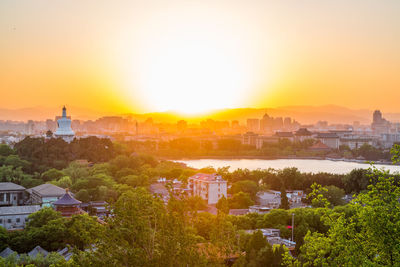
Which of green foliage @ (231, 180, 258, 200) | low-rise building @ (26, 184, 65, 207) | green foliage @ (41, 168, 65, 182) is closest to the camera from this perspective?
low-rise building @ (26, 184, 65, 207)

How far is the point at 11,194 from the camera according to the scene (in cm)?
923

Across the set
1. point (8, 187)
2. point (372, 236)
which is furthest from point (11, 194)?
point (372, 236)

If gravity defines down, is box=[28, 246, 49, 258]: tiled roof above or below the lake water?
above

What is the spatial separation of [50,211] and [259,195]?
5.19 meters

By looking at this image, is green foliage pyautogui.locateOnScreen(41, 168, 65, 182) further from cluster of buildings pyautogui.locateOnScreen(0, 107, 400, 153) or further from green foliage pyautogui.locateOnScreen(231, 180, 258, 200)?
cluster of buildings pyautogui.locateOnScreen(0, 107, 400, 153)

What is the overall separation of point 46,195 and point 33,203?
0.50 metres

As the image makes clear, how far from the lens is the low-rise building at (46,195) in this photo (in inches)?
321

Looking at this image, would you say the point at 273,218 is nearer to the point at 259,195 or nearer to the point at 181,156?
the point at 259,195

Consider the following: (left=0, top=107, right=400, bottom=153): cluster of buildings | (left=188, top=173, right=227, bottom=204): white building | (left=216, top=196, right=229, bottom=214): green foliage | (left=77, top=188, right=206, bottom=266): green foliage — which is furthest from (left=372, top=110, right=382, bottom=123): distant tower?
(left=77, top=188, right=206, bottom=266): green foliage

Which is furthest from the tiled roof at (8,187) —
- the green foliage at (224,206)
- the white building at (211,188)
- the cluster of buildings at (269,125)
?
the cluster of buildings at (269,125)

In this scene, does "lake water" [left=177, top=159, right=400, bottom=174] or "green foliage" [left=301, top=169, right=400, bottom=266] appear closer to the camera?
"green foliage" [left=301, top=169, right=400, bottom=266]

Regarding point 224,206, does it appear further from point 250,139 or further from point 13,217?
point 250,139

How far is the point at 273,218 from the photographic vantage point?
661 cm

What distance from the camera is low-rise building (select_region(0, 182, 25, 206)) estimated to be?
357 inches
